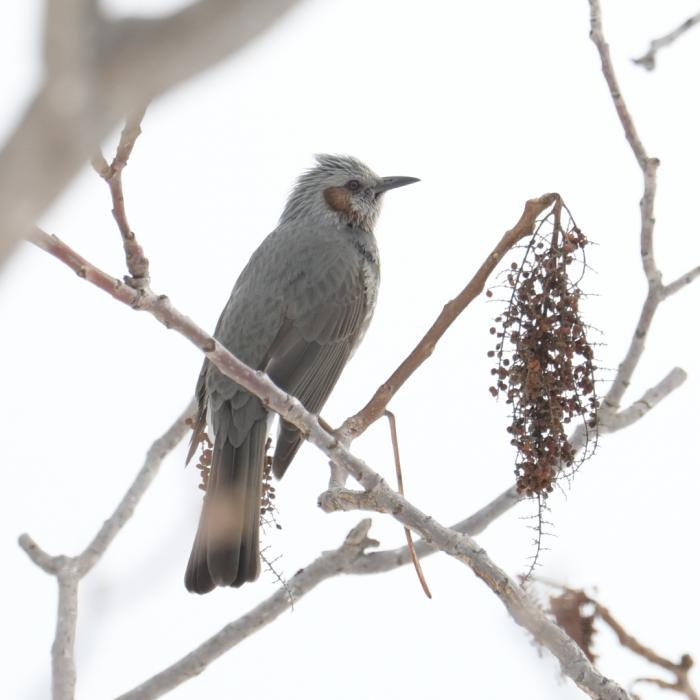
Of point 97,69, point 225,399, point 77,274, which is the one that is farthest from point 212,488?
point 97,69

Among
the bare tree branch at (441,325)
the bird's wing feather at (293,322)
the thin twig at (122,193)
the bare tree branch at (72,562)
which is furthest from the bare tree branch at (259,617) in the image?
the thin twig at (122,193)

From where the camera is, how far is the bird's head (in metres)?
7.25

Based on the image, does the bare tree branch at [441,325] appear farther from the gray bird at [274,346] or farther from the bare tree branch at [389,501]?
the gray bird at [274,346]

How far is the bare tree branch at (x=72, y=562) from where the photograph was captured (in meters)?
4.58

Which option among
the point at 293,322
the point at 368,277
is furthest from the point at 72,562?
the point at 368,277

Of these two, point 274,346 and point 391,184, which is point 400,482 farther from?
point 391,184

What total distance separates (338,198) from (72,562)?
333cm

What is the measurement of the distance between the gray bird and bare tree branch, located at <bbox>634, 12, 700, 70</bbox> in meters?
2.21

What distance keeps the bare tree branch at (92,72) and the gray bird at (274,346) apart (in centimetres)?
352

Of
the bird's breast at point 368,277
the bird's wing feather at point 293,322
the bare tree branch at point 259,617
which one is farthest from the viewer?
the bird's breast at point 368,277

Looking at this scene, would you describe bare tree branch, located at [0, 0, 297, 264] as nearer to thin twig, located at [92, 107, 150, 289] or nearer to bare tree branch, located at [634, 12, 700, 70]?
thin twig, located at [92, 107, 150, 289]

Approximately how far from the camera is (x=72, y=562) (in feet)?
16.4

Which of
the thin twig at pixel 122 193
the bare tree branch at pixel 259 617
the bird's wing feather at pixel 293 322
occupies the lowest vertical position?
the bare tree branch at pixel 259 617

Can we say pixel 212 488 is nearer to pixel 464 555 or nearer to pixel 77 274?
pixel 464 555
